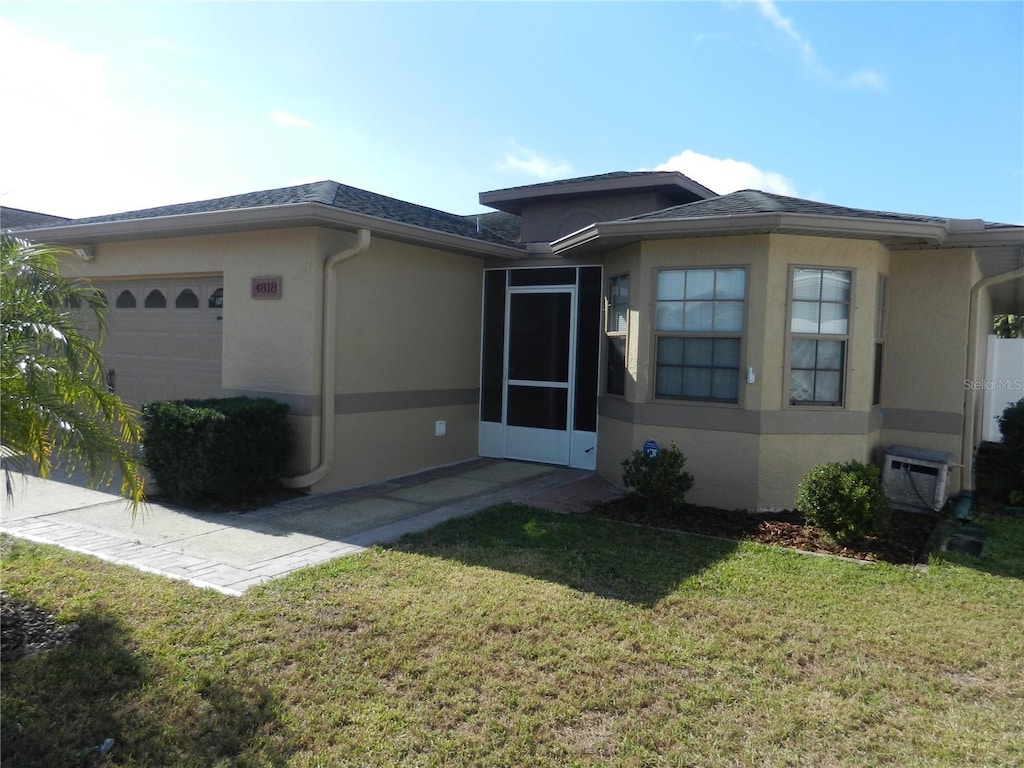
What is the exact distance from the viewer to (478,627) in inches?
173

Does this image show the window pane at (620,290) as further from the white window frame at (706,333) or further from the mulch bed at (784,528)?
the mulch bed at (784,528)

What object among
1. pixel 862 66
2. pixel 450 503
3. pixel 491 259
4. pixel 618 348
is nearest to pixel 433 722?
pixel 450 503

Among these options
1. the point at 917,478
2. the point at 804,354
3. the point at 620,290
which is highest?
the point at 620,290

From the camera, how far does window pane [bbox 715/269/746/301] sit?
24.3 feet

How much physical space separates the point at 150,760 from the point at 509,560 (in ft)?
10.0

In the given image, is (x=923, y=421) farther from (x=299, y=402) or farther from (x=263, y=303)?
(x=263, y=303)

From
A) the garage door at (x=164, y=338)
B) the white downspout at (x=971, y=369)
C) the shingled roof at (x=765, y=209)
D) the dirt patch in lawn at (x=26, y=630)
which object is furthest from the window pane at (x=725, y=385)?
the dirt patch in lawn at (x=26, y=630)

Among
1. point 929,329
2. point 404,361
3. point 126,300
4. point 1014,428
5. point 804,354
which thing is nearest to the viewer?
point 804,354

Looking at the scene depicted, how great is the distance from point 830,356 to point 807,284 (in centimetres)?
78

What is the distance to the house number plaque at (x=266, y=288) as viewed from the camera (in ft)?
26.3

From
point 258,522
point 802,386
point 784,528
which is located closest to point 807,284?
point 802,386

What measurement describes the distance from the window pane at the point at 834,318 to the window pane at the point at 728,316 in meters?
0.83

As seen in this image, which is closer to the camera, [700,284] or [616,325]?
[700,284]

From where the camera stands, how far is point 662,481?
279 inches
